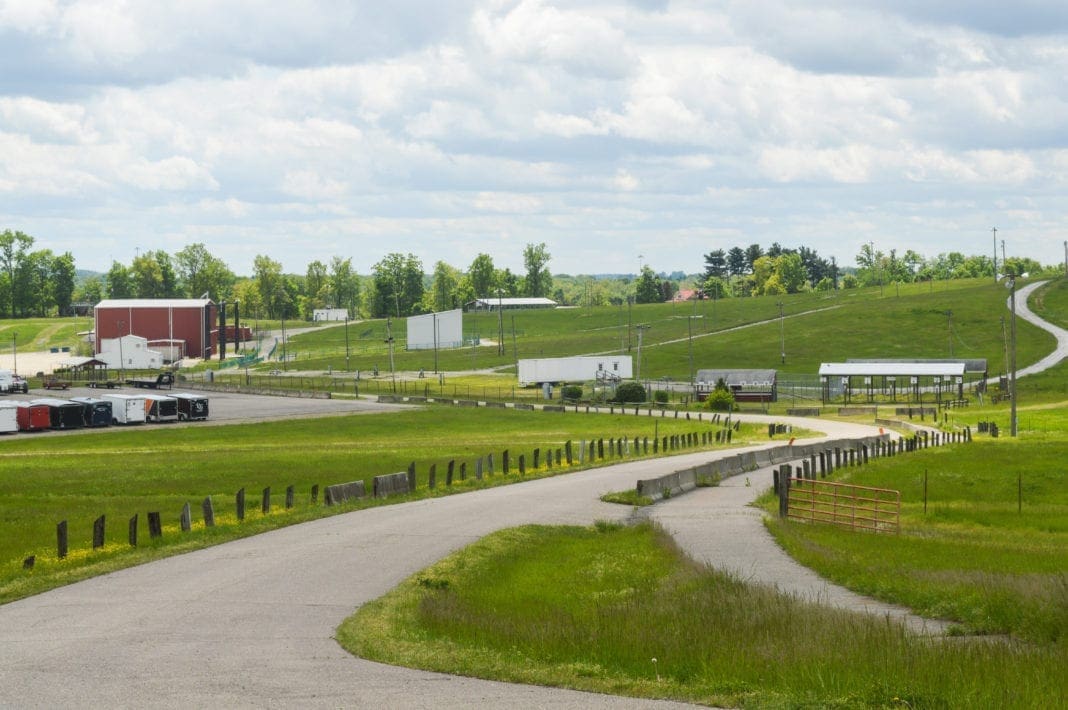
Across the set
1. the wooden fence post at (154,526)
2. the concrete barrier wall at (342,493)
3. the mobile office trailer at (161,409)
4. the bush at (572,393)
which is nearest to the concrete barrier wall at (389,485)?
the concrete barrier wall at (342,493)

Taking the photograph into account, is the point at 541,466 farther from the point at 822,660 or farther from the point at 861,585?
the point at 822,660

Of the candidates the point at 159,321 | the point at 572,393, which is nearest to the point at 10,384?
the point at 572,393

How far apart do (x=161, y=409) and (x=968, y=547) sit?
80.8 meters

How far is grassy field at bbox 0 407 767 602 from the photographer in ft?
102

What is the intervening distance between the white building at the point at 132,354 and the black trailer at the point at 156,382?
103 ft

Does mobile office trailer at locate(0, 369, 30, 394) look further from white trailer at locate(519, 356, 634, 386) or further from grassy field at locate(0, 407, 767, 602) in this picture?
white trailer at locate(519, 356, 634, 386)

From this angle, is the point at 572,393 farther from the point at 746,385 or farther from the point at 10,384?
the point at 10,384

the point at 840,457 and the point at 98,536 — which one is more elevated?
the point at 98,536

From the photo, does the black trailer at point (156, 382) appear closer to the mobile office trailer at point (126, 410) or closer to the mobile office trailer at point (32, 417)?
the mobile office trailer at point (126, 410)

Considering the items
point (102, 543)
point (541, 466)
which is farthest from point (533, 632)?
point (541, 466)

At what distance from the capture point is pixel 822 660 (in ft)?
53.7

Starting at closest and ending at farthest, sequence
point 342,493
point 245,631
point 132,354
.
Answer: point 245,631, point 342,493, point 132,354

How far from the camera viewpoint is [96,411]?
9731cm

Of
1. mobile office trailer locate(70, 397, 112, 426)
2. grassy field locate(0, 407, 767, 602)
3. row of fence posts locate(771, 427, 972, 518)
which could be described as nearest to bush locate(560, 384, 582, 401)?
grassy field locate(0, 407, 767, 602)
